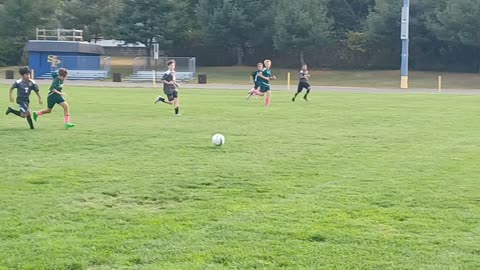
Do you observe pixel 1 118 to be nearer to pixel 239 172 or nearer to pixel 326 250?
pixel 239 172

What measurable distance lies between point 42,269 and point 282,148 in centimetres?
824

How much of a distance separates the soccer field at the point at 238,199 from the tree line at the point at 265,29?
5261 centimetres

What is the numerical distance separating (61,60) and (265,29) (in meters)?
19.4

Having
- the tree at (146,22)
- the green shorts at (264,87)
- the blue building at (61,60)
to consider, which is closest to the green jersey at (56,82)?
the green shorts at (264,87)

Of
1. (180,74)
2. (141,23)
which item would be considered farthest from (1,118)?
(141,23)

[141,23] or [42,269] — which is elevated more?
[141,23]

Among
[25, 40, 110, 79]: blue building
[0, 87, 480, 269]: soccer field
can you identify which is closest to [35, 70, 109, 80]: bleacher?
[25, 40, 110, 79]: blue building

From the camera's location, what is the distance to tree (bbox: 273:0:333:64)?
2721 inches

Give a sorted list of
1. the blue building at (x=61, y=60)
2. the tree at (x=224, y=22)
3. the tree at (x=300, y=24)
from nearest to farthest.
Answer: the blue building at (x=61, y=60) → the tree at (x=300, y=24) → the tree at (x=224, y=22)

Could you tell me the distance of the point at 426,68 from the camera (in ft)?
237

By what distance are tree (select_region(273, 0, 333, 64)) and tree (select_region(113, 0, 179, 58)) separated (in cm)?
942

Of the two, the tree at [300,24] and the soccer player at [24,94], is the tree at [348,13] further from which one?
the soccer player at [24,94]

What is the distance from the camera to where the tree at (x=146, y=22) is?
232ft

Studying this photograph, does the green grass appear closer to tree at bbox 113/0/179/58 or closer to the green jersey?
tree at bbox 113/0/179/58
